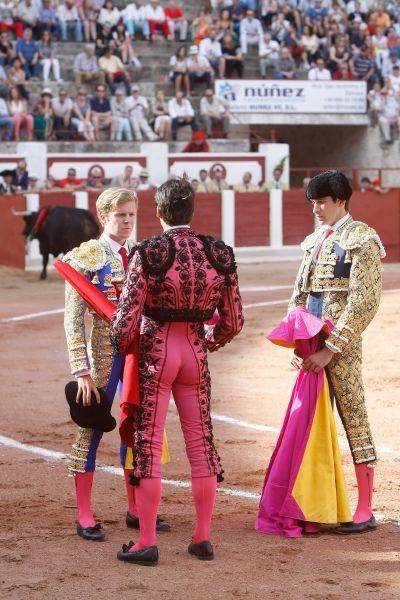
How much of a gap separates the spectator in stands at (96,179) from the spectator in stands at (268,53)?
14.1 feet

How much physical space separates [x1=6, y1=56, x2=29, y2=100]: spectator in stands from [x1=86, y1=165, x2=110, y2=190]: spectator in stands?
1.64 metres

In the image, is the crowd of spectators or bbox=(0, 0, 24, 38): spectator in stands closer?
the crowd of spectators

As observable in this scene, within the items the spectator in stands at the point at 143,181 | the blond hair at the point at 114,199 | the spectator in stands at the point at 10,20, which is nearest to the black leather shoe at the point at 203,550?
the blond hair at the point at 114,199

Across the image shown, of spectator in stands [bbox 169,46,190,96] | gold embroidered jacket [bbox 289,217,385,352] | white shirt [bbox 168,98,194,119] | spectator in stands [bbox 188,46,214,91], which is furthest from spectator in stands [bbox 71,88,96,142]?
gold embroidered jacket [bbox 289,217,385,352]

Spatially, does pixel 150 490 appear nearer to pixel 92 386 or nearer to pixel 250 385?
pixel 92 386

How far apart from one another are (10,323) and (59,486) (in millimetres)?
6453

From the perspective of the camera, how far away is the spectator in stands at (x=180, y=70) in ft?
66.7

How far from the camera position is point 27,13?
1969cm

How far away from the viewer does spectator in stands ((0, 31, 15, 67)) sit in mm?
19062

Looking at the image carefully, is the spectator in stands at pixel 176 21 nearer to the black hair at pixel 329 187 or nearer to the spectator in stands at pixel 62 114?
the spectator in stands at pixel 62 114

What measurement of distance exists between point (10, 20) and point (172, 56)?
2874mm

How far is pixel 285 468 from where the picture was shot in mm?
4402

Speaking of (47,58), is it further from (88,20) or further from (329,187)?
(329,187)

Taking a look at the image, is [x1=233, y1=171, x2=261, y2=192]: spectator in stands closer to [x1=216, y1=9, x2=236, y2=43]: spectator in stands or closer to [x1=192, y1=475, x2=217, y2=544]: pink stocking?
[x1=216, y1=9, x2=236, y2=43]: spectator in stands
